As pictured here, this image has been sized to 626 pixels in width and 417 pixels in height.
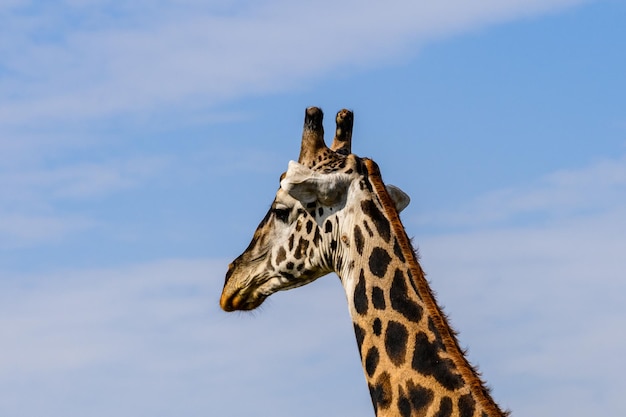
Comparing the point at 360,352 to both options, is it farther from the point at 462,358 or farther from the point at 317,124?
the point at 317,124

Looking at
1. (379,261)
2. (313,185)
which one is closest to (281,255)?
(313,185)

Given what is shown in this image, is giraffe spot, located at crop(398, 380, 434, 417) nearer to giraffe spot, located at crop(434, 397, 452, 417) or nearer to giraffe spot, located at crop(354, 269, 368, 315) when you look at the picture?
giraffe spot, located at crop(434, 397, 452, 417)

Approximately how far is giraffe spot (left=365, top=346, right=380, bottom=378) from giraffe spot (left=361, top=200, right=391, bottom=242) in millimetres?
1064

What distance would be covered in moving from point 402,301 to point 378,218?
94 centimetres

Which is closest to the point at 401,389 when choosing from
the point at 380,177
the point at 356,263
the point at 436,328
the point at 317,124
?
the point at 436,328

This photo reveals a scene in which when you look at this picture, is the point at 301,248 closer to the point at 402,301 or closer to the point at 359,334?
the point at 359,334

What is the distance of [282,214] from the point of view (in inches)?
553

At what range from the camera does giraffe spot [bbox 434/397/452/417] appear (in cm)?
1165

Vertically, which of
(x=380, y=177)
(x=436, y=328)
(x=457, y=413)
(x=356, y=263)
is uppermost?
(x=380, y=177)

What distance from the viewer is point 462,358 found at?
39.1ft

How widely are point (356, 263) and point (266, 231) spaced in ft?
4.85

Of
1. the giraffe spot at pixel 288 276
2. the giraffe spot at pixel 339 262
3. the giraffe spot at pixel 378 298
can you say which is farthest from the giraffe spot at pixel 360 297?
the giraffe spot at pixel 288 276

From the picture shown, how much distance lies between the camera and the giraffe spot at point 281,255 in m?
14.0

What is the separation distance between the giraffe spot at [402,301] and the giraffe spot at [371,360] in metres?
0.45
